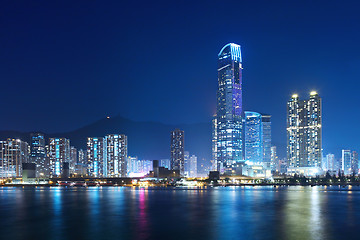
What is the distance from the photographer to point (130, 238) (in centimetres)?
4644

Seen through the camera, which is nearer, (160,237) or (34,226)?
(160,237)

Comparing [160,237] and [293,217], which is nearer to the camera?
[160,237]

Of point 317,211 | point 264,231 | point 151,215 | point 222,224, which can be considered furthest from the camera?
point 317,211

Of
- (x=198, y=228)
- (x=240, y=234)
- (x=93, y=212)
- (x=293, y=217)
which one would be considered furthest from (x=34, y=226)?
(x=293, y=217)

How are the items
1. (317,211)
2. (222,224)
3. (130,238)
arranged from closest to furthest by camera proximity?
(130,238) → (222,224) → (317,211)

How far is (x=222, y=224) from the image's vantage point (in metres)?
57.5

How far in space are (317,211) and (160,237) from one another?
39.4 meters

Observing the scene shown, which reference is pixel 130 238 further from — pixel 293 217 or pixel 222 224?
pixel 293 217

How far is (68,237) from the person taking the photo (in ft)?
155

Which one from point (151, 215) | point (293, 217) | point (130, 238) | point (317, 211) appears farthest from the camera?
point (317, 211)

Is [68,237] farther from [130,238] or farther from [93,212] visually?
[93,212]

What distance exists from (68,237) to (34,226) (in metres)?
13.1

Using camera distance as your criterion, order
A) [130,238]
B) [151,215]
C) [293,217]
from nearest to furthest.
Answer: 1. [130,238]
2. [293,217]
3. [151,215]

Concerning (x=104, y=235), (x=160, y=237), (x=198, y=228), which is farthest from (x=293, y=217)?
(x=104, y=235)
